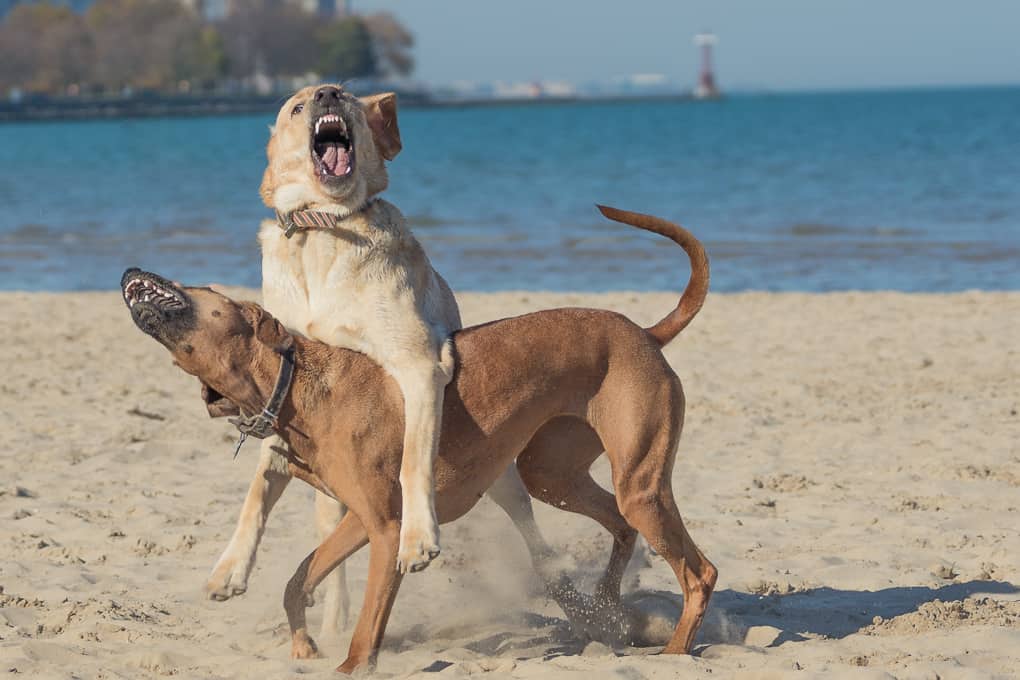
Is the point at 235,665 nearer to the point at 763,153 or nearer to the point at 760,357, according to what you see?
the point at 760,357

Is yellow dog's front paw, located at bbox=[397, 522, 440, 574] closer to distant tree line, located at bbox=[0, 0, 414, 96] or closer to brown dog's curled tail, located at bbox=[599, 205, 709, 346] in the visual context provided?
brown dog's curled tail, located at bbox=[599, 205, 709, 346]

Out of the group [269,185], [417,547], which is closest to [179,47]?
[269,185]

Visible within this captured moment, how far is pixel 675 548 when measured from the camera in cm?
493

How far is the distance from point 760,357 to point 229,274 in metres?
8.40

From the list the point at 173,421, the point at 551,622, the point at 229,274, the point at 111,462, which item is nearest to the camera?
the point at 551,622

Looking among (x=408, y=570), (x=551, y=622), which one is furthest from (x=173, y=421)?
(x=408, y=570)

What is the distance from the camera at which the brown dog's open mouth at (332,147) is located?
4.90 metres

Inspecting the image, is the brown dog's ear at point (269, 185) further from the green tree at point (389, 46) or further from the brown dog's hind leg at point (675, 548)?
the green tree at point (389, 46)

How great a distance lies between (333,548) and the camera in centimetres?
475

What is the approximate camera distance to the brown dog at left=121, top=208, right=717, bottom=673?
4.34 m

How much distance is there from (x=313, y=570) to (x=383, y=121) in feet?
5.49

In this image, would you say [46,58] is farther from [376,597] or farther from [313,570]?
[376,597]

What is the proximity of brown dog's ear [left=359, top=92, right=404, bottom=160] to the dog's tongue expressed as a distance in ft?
0.57

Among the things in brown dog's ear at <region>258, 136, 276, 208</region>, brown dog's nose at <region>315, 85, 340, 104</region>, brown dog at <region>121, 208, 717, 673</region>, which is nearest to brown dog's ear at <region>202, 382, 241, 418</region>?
brown dog at <region>121, 208, 717, 673</region>
